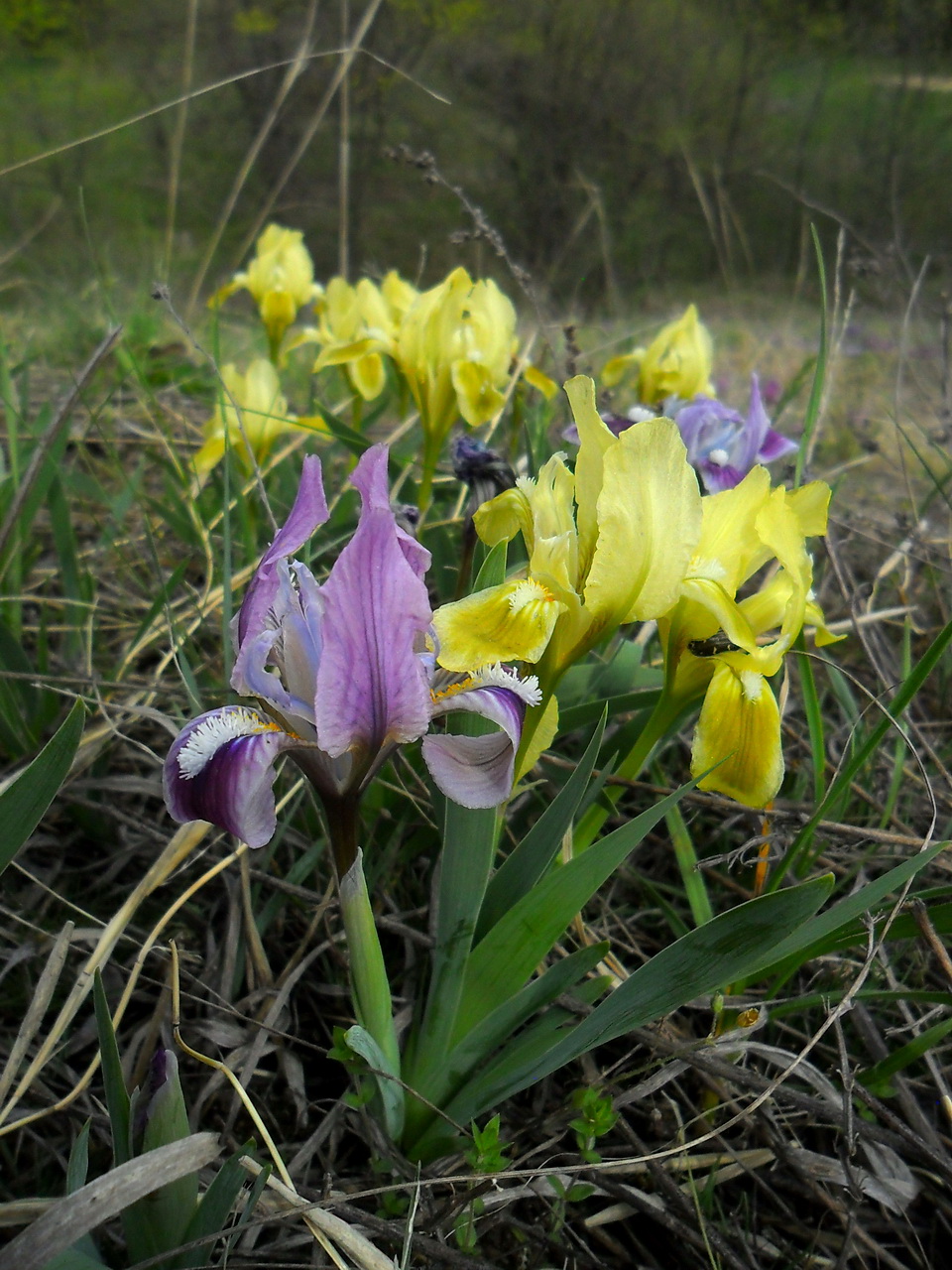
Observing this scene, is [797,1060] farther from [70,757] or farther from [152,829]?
[152,829]

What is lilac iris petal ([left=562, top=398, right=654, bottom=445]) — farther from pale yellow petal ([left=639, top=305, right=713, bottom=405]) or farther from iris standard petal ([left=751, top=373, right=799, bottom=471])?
iris standard petal ([left=751, top=373, right=799, bottom=471])

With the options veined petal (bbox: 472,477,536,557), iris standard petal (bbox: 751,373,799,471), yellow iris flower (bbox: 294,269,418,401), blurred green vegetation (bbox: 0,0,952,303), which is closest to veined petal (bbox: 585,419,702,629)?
veined petal (bbox: 472,477,536,557)

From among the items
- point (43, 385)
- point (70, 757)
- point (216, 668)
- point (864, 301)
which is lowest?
point (864, 301)

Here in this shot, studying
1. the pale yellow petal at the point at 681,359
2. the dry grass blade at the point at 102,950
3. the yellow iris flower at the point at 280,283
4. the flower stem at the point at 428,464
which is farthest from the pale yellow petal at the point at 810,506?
the yellow iris flower at the point at 280,283

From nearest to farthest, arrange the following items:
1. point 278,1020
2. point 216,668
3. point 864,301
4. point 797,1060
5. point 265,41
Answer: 1. point 797,1060
2. point 278,1020
3. point 216,668
4. point 864,301
5. point 265,41

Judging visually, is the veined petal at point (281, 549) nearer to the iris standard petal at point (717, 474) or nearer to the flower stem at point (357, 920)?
the flower stem at point (357, 920)

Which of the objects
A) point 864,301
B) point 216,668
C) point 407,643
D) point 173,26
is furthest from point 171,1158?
point 173,26

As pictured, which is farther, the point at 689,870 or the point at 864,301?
the point at 864,301

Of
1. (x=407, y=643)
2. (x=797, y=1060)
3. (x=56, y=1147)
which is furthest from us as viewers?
(x=56, y=1147)
